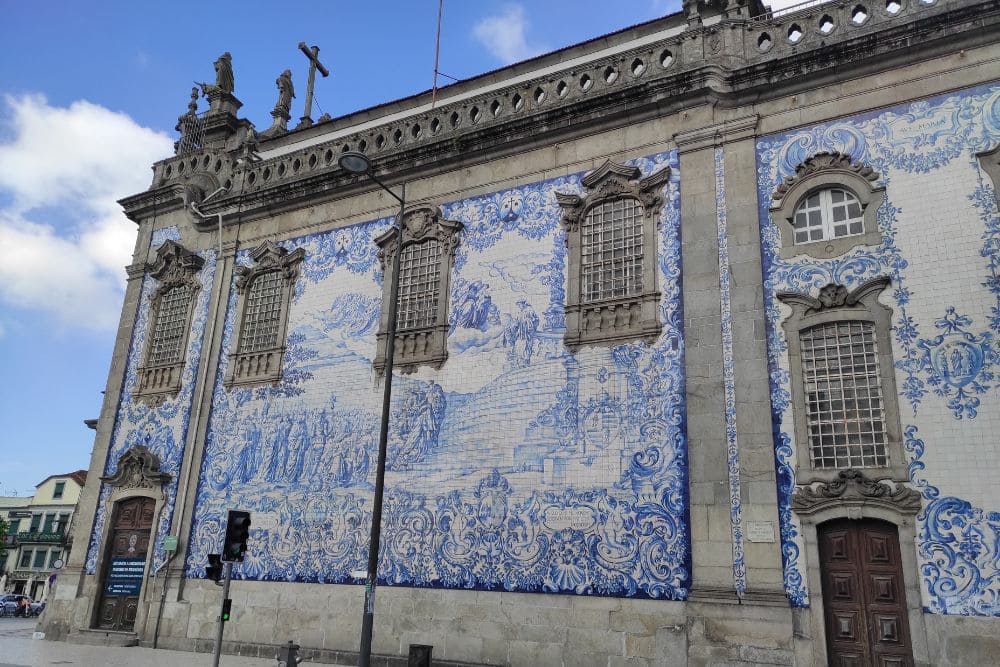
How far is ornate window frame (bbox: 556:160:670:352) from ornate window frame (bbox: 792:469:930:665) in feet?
11.6

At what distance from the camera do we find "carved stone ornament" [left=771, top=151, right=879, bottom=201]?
494 inches

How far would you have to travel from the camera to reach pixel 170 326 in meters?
19.5

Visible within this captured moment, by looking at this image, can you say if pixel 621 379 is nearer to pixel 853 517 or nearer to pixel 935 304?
pixel 853 517

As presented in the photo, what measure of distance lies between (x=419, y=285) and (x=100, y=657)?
886 cm

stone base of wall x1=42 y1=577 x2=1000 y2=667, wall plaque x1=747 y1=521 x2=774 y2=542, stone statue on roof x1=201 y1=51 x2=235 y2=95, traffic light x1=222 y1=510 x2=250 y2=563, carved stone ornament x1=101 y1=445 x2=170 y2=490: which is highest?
stone statue on roof x1=201 y1=51 x2=235 y2=95

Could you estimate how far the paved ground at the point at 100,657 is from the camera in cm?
1393

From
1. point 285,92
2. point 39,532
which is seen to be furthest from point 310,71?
point 39,532

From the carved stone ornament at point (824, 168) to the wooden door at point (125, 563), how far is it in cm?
1420

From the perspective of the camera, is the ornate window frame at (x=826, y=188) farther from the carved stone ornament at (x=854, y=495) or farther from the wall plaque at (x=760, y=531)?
the wall plaque at (x=760, y=531)

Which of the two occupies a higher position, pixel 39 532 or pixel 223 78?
pixel 223 78

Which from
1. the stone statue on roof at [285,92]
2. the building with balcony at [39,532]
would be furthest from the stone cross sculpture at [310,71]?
the building with balcony at [39,532]

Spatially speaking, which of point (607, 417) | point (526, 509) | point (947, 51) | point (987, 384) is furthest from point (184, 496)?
point (947, 51)

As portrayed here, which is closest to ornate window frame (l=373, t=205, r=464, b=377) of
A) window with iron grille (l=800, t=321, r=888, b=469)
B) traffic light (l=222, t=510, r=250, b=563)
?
traffic light (l=222, t=510, r=250, b=563)

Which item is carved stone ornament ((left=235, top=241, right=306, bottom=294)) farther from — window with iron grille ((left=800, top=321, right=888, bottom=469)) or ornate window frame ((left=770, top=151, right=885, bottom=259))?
window with iron grille ((left=800, top=321, right=888, bottom=469))
